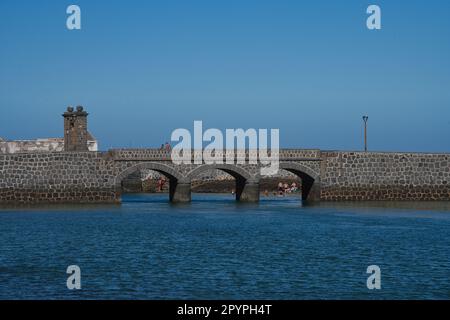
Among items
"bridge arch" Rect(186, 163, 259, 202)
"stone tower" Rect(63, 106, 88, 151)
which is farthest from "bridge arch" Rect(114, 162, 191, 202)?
"stone tower" Rect(63, 106, 88, 151)

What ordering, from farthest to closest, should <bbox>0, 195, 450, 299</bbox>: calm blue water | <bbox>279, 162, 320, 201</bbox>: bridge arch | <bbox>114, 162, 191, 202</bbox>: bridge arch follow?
<bbox>279, 162, 320, 201</bbox>: bridge arch, <bbox>114, 162, 191, 202</bbox>: bridge arch, <bbox>0, 195, 450, 299</bbox>: calm blue water

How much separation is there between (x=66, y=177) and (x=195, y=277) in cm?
2366

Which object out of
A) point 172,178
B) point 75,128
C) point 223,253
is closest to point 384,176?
point 172,178

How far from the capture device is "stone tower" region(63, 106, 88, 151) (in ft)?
158

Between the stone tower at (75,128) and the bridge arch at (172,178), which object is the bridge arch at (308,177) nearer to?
the bridge arch at (172,178)

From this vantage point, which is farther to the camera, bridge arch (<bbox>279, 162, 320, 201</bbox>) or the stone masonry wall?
the stone masonry wall

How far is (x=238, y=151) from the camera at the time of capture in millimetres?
45156

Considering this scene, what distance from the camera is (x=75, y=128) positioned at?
158 ft

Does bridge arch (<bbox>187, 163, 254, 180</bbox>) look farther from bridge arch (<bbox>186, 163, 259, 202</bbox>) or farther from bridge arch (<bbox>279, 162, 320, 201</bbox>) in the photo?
bridge arch (<bbox>279, 162, 320, 201</bbox>)

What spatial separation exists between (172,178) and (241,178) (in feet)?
12.7

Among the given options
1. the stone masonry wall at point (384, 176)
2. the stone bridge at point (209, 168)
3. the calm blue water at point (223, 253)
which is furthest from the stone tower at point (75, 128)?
the stone masonry wall at point (384, 176)

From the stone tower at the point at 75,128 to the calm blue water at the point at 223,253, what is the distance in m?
8.47
